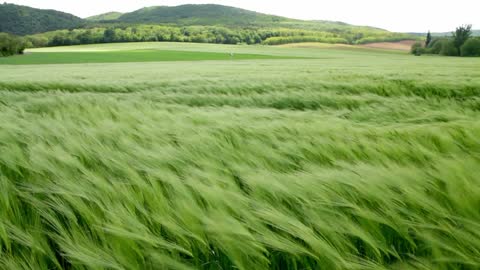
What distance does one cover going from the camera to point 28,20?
368ft

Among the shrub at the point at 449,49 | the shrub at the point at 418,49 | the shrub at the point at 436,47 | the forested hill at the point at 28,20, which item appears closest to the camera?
the shrub at the point at 449,49

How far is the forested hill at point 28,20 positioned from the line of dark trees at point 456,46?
375 feet

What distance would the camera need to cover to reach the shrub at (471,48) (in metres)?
44.9

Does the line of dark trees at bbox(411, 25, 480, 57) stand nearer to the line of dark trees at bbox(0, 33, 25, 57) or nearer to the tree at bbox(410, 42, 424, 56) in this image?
the tree at bbox(410, 42, 424, 56)

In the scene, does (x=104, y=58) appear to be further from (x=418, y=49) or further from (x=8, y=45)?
(x=418, y=49)

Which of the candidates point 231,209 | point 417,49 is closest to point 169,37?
point 417,49

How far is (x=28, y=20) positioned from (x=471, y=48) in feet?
427

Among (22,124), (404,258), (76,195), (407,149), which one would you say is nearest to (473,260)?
(404,258)

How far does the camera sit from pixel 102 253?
2.17ft

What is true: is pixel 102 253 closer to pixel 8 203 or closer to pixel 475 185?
pixel 8 203

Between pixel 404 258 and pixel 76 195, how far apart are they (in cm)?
82

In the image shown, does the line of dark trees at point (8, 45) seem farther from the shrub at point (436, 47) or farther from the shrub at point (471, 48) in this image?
the shrub at point (471, 48)

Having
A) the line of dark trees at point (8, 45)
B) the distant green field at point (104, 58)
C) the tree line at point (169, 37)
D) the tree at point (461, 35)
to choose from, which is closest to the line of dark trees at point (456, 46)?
the tree at point (461, 35)

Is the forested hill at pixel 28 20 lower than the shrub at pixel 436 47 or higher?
Result: higher
